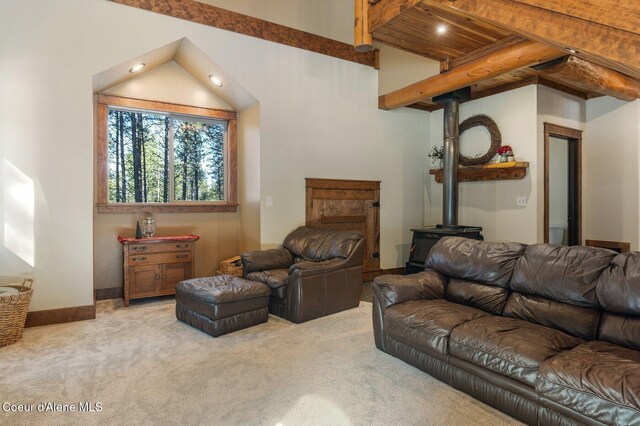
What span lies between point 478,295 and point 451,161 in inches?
115

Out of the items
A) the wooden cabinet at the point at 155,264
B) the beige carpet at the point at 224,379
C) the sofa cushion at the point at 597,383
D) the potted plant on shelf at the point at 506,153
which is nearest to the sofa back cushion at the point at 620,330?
the sofa cushion at the point at 597,383

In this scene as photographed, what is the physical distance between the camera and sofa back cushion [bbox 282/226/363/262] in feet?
→ 13.8

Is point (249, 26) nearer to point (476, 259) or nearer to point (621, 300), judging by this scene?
point (476, 259)

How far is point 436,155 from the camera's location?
636 centimetres

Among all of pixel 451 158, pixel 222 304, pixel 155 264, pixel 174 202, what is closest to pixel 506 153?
pixel 451 158

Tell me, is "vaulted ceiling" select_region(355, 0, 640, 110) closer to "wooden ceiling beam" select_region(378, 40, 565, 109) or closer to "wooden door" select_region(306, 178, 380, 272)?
"wooden ceiling beam" select_region(378, 40, 565, 109)

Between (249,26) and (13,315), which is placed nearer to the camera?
(13,315)

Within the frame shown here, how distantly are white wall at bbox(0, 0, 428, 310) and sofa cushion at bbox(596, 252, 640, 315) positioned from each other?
348 cm

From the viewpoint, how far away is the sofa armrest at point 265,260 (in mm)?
4223

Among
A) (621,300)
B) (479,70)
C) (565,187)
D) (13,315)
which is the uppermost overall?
(479,70)

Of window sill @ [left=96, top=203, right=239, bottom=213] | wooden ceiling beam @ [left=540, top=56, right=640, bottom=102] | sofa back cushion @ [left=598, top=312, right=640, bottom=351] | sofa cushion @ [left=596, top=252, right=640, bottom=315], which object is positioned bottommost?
sofa back cushion @ [left=598, top=312, right=640, bottom=351]

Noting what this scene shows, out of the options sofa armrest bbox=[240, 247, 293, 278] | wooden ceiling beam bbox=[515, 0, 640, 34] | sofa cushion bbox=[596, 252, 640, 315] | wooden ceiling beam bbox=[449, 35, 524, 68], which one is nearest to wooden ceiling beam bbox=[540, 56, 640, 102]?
wooden ceiling beam bbox=[449, 35, 524, 68]

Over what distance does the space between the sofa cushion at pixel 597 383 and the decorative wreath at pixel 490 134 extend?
3879 millimetres

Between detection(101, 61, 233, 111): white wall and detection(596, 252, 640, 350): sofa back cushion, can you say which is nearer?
detection(596, 252, 640, 350): sofa back cushion
